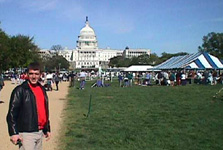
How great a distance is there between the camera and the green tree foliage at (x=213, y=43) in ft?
269

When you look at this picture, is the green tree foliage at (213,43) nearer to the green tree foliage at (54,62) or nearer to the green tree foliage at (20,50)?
the green tree foliage at (20,50)

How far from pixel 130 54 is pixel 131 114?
6528 inches

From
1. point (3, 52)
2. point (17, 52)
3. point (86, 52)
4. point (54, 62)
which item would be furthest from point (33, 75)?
point (86, 52)

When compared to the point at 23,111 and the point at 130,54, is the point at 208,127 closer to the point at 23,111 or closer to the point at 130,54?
the point at 23,111

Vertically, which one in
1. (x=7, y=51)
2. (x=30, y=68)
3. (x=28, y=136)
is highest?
(x=7, y=51)

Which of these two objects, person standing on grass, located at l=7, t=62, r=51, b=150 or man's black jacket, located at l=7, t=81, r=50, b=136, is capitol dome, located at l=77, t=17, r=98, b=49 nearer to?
person standing on grass, located at l=7, t=62, r=51, b=150

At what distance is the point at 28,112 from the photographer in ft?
13.1

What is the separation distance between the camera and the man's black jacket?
3984 mm

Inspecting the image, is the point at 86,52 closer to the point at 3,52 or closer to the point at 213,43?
the point at 213,43

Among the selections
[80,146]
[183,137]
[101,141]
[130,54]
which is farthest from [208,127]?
[130,54]

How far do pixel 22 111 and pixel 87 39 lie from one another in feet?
542

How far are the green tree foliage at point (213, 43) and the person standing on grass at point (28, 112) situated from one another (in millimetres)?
81210

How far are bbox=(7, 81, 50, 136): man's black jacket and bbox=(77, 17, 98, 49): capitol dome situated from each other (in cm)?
16304

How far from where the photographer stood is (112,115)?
11.0 meters
